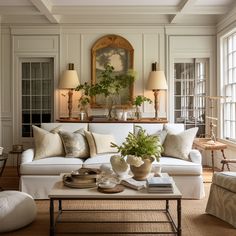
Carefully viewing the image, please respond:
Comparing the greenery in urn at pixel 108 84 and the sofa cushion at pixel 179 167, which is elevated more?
the greenery in urn at pixel 108 84

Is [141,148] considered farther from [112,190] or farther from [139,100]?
[139,100]

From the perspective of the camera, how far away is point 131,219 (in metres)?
3.75

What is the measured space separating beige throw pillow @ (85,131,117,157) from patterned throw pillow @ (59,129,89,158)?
0.28 ft

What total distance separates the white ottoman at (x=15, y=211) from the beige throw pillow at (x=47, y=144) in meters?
1.24

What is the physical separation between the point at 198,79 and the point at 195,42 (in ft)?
2.38

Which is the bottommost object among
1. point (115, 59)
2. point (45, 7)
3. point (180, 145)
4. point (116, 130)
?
point (180, 145)

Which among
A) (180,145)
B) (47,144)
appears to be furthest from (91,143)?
(180,145)

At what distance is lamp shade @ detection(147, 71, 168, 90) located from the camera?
6382 millimetres

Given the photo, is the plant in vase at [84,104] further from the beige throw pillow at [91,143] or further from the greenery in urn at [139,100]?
the beige throw pillow at [91,143]

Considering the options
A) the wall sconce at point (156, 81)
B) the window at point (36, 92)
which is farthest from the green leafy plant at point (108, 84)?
the window at point (36, 92)

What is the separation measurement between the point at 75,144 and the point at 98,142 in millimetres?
331

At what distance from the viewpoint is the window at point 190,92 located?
691 centimetres

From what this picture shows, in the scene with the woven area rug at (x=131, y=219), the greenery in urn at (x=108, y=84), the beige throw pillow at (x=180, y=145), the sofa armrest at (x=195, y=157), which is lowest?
the woven area rug at (x=131, y=219)

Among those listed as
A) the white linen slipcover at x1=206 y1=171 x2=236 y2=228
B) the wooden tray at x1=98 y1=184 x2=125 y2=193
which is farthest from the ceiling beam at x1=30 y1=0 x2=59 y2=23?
the white linen slipcover at x1=206 y1=171 x2=236 y2=228
